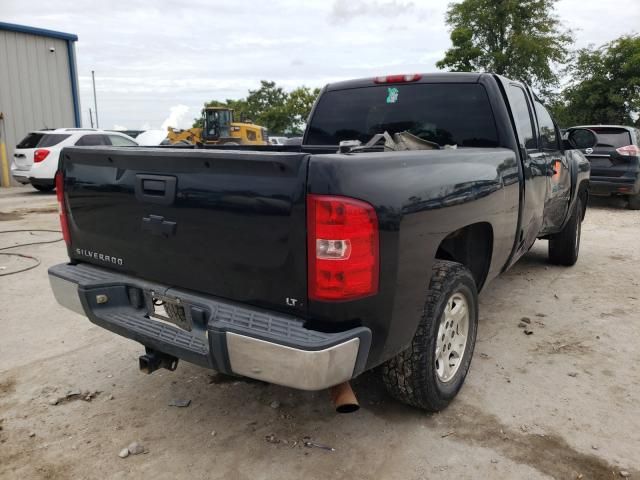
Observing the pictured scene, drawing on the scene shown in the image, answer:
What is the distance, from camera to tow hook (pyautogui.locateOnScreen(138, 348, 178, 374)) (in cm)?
269

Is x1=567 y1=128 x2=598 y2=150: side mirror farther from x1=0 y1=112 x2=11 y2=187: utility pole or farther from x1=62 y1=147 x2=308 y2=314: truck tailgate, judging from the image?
x1=0 y1=112 x2=11 y2=187: utility pole

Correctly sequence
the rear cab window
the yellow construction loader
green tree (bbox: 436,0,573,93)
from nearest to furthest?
the rear cab window
the yellow construction loader
green tree (bbox: 436,0,573,93)

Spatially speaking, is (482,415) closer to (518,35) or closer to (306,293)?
(306,293)

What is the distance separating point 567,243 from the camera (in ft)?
19.3

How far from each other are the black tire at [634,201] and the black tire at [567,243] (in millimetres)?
5890

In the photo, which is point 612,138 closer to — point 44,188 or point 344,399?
point 344,399

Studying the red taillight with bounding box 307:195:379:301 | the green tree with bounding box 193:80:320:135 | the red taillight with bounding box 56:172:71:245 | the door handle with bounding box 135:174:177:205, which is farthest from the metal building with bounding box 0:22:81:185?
the green tree with bounding box 193:80:320:135

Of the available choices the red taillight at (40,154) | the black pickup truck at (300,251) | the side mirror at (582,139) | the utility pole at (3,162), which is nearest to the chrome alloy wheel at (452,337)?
the black pickup truck at (300,251)

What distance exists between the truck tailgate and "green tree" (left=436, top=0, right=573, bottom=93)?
30.0 metres

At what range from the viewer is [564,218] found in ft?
→ 17.9

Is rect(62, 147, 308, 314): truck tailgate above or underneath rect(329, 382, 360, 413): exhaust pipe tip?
above

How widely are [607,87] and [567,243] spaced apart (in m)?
22.2

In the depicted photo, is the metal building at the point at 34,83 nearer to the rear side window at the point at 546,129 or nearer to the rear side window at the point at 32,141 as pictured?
the rear side window at the point at 32,141

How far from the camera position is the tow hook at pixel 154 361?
2.69 m
